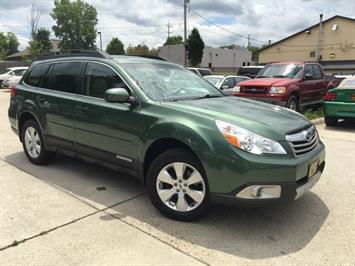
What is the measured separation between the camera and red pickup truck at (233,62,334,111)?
10047 millimetres

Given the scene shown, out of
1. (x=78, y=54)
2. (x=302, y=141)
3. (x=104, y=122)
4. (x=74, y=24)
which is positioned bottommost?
(x=302, y=141)

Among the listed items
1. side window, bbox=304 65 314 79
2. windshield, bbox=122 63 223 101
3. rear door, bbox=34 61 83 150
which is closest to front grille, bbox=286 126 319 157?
windshield, bbox=122 63 223 101

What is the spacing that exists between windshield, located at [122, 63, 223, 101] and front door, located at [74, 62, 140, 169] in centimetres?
23

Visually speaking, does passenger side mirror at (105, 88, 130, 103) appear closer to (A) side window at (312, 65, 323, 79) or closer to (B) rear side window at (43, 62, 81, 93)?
(B) rear side window at (43, 62, 81, 93)

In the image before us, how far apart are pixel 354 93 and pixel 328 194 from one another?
17.7 feet

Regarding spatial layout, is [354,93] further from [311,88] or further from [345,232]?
[345,232]

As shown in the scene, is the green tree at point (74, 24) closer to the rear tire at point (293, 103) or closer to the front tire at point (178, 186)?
the rear tire at point (293, 103)

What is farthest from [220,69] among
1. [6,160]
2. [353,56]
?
[6,160]

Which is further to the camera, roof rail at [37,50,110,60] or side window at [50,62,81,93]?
side window at [50,62,81,93]

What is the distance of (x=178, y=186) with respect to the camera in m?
3.78

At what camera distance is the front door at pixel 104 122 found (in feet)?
13.8

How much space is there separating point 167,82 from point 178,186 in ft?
4.75

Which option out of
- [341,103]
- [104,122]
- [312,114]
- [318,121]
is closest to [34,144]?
[104,122]

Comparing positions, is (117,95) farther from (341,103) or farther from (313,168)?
(341,103)
